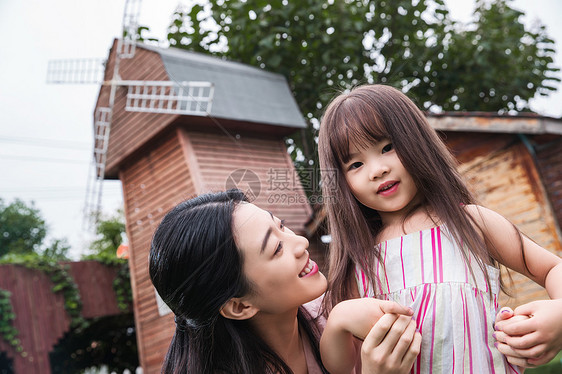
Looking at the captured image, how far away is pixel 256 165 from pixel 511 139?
157 inches

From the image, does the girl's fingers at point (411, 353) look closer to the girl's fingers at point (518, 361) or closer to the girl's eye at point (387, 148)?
the girl's fingers at point (518, 361)

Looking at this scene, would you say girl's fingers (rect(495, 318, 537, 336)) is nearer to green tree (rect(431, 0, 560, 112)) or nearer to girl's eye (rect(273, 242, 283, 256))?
girl's eye (rect(273, 242, 283, 256))

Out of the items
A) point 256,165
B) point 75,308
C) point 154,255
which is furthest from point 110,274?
point 154,255

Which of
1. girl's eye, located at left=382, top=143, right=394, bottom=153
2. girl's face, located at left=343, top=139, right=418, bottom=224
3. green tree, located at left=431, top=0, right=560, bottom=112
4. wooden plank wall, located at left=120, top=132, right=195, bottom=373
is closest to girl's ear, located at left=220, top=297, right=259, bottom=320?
girl's face, located at left=343, top=139, right=418, bottom=224

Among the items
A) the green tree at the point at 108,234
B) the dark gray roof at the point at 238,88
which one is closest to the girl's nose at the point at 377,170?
the dark gray roof at the point at 238,88

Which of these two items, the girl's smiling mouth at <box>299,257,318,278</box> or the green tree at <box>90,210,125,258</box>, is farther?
the green tree at <box>90,210,125,258</box>

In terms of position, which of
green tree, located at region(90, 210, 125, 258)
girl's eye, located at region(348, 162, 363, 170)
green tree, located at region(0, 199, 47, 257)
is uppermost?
girl's eye, located at region(348, 162, 363, 170)

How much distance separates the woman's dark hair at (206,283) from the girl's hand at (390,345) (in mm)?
323

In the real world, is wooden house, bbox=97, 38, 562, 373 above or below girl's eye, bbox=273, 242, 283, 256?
below

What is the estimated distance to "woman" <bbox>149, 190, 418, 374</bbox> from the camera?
1449 mm

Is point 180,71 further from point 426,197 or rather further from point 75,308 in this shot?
point 426,197

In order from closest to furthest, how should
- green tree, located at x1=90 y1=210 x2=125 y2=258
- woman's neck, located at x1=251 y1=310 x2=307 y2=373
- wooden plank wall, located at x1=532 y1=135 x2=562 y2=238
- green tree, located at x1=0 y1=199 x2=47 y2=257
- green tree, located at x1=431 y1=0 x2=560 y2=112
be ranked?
woman's neck, located at x1=251 y1=310 x2=307 y2=373
wooden plank wall, located at x1=532 y1=135 x2=562 y2=238
green tree, located at x1=431 y1=0 x2=560 y2=112
green tree, located at x1=90 y1=210 x2=125 y2=258
green tree, located at x1=0 y1=199 x2=47 y2=257

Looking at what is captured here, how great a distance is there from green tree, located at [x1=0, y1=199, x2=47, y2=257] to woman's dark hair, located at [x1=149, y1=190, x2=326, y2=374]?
24594mm

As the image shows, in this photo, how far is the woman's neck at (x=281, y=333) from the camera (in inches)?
62.0
